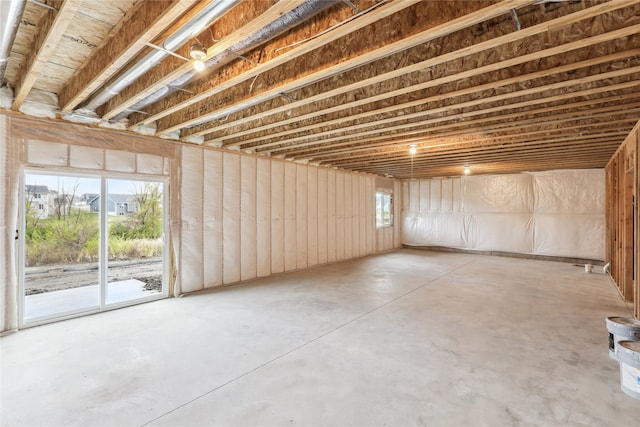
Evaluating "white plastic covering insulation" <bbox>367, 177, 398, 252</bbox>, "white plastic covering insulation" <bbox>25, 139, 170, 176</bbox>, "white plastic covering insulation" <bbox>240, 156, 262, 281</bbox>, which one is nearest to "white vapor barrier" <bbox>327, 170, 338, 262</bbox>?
"white plastic covering insulation" <bbox>367, 177, 398, 252</bbox>

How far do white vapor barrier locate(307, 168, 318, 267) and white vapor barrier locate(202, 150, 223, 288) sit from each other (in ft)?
7.66

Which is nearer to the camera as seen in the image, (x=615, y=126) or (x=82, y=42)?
(x=82, y=42)

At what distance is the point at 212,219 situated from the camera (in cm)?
531

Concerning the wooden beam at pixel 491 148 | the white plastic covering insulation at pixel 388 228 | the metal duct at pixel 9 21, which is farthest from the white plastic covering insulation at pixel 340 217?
the metal duct at pixel 9 21

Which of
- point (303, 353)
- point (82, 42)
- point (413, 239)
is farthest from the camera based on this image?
point (413, 239)

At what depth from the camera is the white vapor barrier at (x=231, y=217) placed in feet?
18.0

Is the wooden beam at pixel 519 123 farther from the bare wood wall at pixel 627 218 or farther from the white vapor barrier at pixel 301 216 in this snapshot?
the white vapor barrier at pixel 301 216

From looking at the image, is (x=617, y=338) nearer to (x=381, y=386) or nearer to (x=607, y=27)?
(x=381, y=386)

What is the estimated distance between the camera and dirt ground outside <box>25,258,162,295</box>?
17.1ft

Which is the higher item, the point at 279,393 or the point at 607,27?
the point at 607,27

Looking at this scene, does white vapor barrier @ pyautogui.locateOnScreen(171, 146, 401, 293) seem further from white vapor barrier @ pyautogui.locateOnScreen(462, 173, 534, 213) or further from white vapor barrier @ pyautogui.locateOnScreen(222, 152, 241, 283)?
white vapor barrier @ pyautogui.locateOnScreen(462, 173, 534, 213)

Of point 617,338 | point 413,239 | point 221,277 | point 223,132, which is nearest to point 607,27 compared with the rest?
point 617,338

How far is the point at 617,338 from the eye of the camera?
2711 mm

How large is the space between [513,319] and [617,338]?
1138 mm
